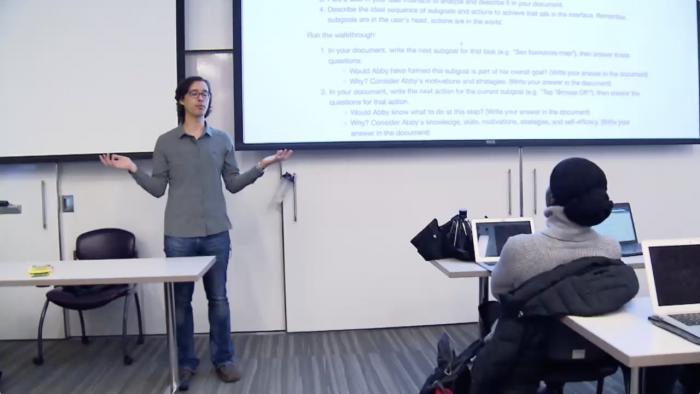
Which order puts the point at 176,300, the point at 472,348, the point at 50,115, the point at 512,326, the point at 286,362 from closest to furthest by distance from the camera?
the point at 512,326
the point at 472,348
the point at 176,300
the point at 286,362
the point at 50,115

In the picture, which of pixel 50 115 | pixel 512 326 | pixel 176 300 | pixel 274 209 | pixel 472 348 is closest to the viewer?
pixel 512 326

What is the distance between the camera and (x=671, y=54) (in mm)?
3516

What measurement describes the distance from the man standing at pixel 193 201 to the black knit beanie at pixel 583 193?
1615 millimetres

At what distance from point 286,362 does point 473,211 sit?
163cm

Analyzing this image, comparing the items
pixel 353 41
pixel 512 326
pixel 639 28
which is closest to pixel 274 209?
pixel 353 41

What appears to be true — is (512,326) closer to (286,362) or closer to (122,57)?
(286,362)

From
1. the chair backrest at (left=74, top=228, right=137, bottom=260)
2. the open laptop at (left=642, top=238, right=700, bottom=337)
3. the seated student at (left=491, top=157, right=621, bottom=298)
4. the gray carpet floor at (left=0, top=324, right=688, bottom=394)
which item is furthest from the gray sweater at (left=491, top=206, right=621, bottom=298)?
the chair backrest at (left=74, top=228, right=137, bottom=260)

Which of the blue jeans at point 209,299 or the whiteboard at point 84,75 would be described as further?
the whiteboard at point 84,75

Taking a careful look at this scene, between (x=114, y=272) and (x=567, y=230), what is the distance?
193 centimetres

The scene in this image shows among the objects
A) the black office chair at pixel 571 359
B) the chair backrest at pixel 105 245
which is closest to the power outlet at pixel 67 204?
the chair backrest at pixel 105 245

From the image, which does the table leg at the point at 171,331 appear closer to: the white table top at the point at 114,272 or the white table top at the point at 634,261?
the white table top at the point at 114,272

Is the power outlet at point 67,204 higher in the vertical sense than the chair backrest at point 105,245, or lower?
higher

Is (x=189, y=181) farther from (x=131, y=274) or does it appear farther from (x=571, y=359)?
(x=571, y=359)

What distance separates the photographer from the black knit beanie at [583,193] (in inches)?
58.9
